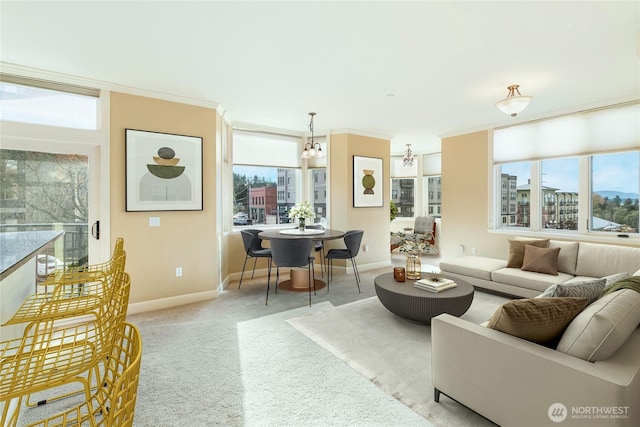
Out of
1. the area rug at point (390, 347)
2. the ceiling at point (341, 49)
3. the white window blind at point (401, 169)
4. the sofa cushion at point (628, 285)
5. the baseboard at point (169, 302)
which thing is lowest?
the area rug at point (390, 347)

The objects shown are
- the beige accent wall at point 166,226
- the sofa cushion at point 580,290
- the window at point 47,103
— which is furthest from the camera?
the beige accent wall at point 166,226

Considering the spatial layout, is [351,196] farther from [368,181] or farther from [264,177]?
[264,177]

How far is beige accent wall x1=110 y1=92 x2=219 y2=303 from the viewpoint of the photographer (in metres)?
3.41

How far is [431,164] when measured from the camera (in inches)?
295

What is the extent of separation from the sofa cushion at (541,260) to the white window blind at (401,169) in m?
4.12

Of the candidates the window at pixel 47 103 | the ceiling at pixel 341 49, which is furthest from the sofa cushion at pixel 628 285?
the window at pixel 47 103

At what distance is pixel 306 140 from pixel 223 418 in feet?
15.5

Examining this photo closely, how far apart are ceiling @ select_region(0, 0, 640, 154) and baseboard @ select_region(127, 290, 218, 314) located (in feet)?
8.30

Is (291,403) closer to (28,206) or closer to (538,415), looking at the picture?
(538,415)

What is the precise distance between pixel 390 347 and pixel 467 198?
3770mm

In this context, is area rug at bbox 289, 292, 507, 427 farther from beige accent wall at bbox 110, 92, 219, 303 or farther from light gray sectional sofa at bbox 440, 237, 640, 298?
beige accent wall at bbox 110, 92, 219, 303

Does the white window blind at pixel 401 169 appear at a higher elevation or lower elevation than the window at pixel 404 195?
higher

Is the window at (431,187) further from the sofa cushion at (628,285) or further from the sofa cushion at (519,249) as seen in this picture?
the sofa cushion at (628,285)

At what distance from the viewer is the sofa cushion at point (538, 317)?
1.58 m
